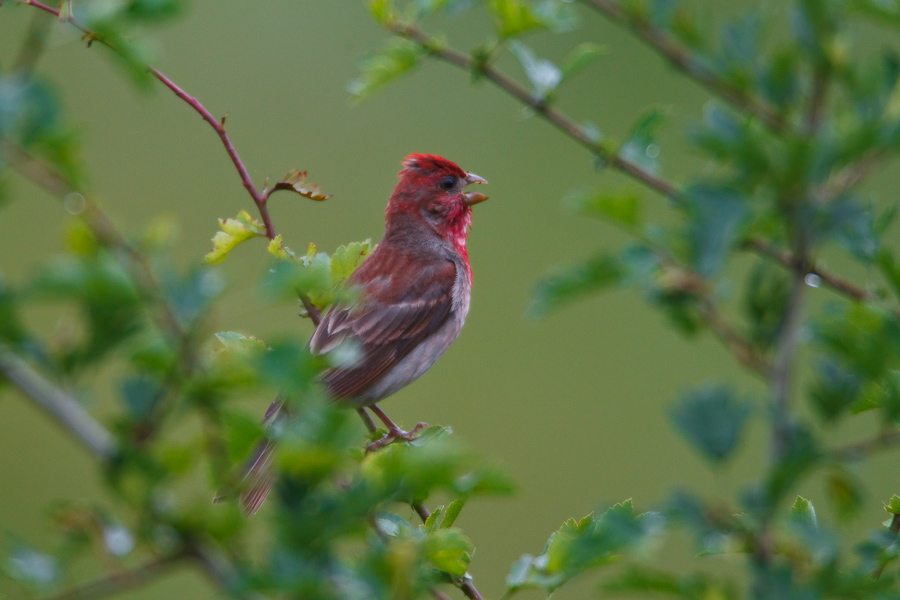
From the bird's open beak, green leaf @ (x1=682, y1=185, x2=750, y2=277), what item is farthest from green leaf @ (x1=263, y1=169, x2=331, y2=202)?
the bird's open beak

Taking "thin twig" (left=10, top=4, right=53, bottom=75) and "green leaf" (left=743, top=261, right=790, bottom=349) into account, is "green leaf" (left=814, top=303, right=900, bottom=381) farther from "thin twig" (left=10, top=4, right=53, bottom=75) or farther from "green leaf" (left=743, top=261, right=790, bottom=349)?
"thin twig" (left=10, top=4, right=53, bottom=75)

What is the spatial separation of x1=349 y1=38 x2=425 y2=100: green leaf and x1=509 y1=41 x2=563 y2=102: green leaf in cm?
21

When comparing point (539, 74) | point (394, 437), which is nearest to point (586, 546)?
point (539, 74)

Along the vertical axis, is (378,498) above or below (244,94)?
below

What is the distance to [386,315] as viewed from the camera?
487 centimetres

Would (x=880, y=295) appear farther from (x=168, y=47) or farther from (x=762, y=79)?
(x=168, y=47)

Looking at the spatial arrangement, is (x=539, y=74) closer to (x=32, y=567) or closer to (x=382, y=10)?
(x=382, y=10)

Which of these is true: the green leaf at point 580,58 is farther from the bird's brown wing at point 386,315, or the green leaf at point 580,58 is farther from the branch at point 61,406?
the bird's brown wing at point 386,315

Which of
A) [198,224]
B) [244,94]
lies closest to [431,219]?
[198,224]

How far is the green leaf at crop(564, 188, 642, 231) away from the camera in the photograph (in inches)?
45.9

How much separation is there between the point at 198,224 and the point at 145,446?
8.15 metres

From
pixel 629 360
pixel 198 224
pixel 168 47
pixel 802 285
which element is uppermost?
pixel 168 47

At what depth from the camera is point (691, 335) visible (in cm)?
112

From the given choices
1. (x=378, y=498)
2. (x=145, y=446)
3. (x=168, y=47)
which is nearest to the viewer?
(x=145, y=446)
